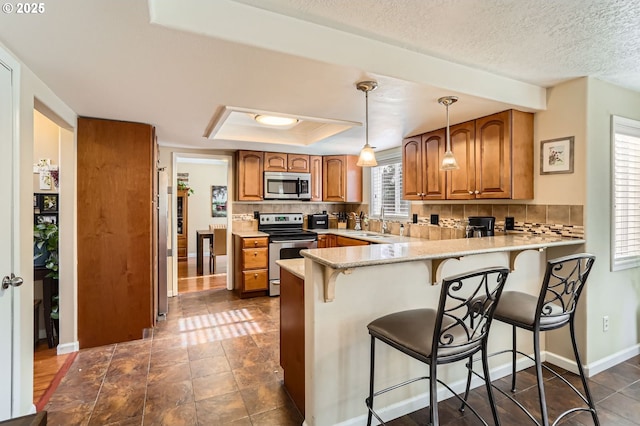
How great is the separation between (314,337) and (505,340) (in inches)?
63.1

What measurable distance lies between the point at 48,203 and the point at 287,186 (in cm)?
282

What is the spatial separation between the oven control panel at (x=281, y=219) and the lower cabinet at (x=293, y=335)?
114 inches

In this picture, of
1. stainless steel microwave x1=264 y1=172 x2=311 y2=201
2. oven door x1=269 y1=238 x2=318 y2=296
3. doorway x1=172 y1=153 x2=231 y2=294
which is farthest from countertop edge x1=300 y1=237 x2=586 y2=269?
doorway x1=172 y1=153 x2=231 y2=294

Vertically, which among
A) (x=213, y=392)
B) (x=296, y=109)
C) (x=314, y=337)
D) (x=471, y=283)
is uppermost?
(x=296, y=109)

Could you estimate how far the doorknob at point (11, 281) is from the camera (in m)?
1.66

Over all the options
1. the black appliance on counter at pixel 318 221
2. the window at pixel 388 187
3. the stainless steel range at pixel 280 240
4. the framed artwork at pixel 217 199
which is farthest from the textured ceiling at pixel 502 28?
the framed artwork at pixel 217 199

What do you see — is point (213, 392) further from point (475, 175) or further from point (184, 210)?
point (184, 210)

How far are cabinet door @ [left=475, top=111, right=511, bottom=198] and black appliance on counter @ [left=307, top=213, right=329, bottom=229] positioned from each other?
2863 mm

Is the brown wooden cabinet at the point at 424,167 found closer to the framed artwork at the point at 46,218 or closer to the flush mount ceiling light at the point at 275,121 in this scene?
the flush mount ceiling light at the point at 275,121

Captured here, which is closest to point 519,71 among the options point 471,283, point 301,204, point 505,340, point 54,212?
point 471,283

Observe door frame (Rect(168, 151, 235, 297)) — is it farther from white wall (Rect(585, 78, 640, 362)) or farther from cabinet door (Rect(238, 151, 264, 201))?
white wall (Rect(585, 78, 640, 362))

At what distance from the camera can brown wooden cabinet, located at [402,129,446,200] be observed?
3414 mm

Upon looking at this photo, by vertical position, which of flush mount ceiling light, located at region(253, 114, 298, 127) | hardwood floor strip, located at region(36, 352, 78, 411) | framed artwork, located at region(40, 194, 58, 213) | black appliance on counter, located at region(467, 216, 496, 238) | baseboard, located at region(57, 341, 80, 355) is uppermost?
flush mount ceiling light, located at region(253, 114, 298, 127)

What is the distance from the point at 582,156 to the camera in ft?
7.99
